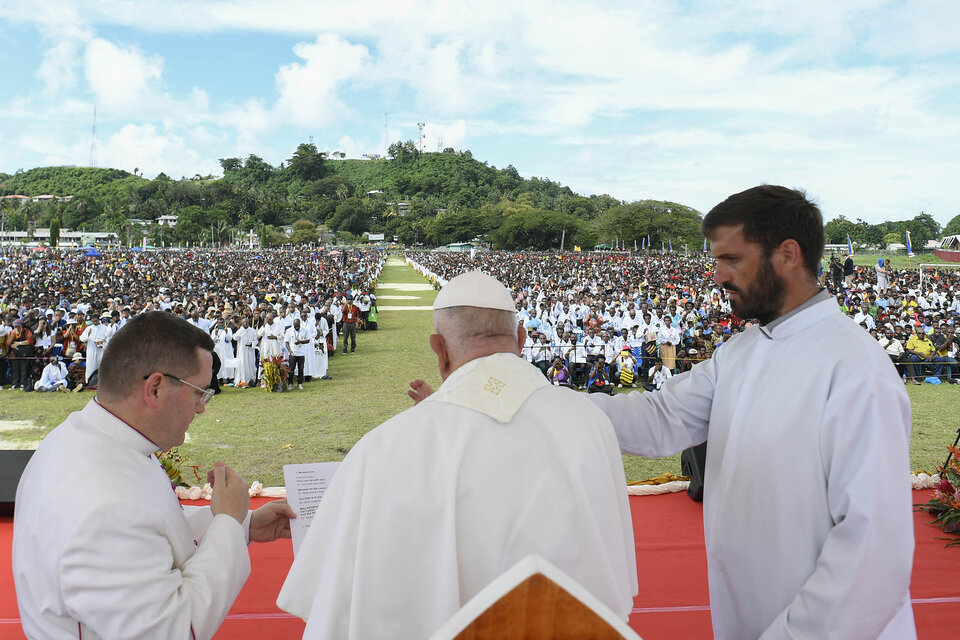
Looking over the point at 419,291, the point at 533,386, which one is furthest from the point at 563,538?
the point at 419,291

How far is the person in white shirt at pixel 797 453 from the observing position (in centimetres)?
150

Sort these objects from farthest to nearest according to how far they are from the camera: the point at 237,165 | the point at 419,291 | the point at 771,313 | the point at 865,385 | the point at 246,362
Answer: the point at 237,165 → the point at 419,291 → the point at 246,362 → the point at 771,313 → the point at 865,385

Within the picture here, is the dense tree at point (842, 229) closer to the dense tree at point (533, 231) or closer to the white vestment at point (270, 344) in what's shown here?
the dense tree at point (533, 231)

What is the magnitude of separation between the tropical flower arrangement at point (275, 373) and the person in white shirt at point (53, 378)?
316cm

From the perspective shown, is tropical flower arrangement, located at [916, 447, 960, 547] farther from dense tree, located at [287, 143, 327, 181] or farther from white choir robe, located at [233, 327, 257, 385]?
dense tree, located at [287, 143, 327, 181]

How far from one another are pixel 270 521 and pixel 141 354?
0.69 metres

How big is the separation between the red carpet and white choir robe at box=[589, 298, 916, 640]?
115 cm

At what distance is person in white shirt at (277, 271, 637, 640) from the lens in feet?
4.15

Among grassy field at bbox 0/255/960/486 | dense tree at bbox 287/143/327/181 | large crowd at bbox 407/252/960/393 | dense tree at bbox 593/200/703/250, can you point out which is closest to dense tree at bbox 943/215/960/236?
dense tree at bbox 593/200/703/250

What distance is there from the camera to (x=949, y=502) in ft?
13.0

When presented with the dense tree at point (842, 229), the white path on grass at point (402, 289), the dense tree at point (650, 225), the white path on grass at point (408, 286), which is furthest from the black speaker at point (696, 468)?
the dense tree at point (650, 225)

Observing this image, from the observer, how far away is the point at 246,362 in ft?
36.9

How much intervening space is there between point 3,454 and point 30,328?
30.7 ft

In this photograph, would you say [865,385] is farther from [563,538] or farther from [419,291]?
[419,291]
